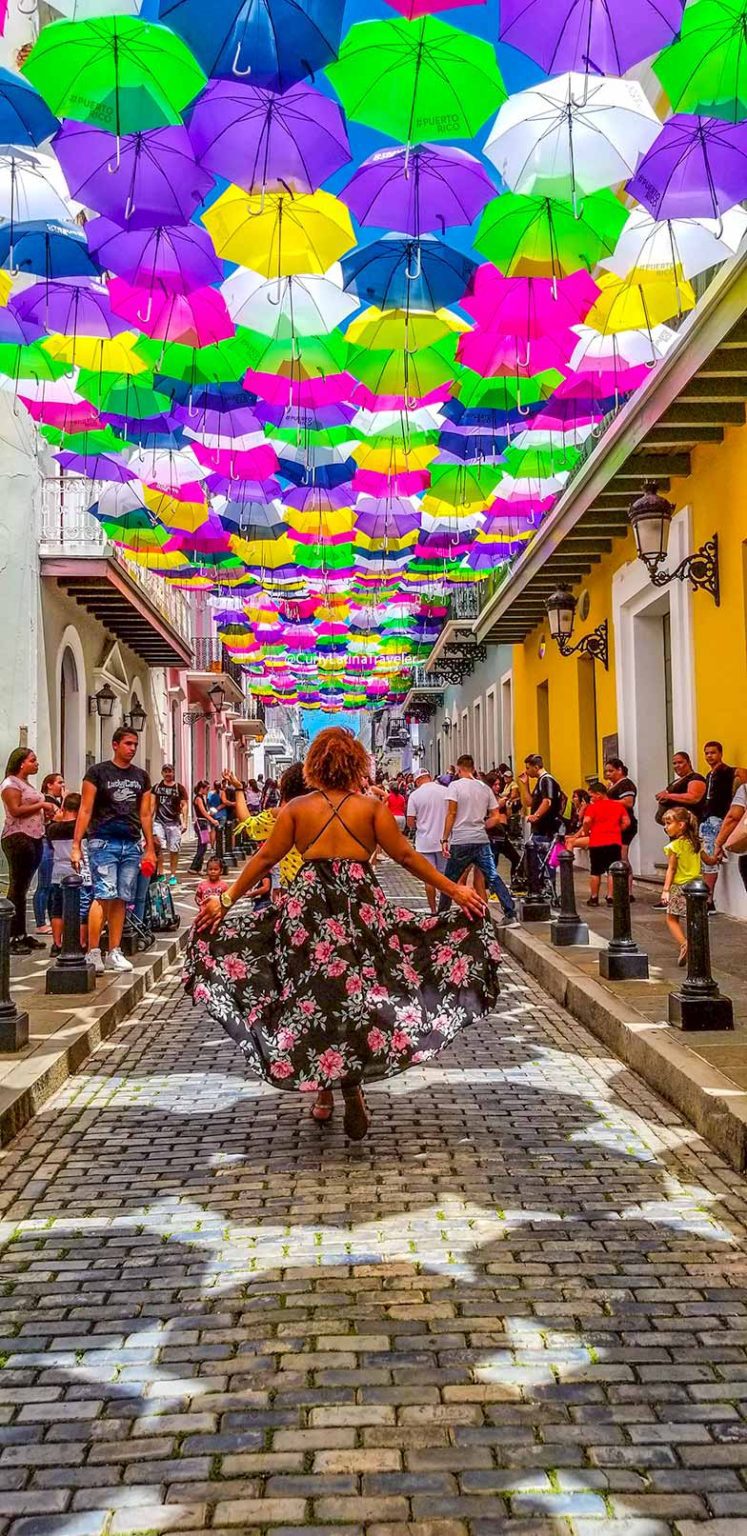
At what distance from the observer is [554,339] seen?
8.80m

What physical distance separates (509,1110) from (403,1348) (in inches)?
98.3

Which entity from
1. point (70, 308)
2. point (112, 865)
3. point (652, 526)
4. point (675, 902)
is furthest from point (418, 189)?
point (112, 865)

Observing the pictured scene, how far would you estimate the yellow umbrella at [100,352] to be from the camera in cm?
898

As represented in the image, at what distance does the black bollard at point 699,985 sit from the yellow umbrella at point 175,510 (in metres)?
7.93

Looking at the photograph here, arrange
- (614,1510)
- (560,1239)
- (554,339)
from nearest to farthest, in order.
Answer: (614,1510)
(560,1239)
(554,339)

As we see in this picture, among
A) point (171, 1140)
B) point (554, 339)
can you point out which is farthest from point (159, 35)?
point (171, 1140)

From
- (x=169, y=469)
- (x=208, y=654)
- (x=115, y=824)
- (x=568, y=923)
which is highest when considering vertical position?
(x=208, y=654)

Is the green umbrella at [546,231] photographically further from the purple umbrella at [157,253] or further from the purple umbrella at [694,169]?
the purple umbrella at [157,253]

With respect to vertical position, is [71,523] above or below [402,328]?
above

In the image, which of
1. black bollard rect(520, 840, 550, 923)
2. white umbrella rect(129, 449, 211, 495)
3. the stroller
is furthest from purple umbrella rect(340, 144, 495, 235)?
black bollard rect(520, 840, 550, 923)

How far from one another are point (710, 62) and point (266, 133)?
223 centimetres

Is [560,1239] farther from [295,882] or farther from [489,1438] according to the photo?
[295,882]

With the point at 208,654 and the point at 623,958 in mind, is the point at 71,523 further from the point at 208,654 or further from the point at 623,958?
the point at 208,654

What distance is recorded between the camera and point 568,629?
1590cm
